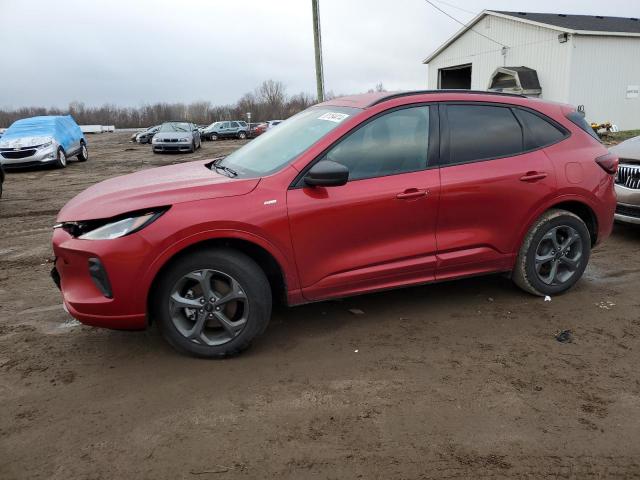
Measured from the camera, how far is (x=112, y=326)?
3338 millimetres

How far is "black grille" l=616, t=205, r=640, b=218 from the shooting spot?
6.05 meters

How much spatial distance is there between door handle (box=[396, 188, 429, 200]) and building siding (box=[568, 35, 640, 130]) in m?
24.2

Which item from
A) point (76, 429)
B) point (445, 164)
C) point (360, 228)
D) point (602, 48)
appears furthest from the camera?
point (602, 48)

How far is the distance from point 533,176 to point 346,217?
65.8 inches

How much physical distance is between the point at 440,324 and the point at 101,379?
2.46 meters

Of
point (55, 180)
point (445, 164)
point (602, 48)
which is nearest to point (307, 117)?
point (445, 164)

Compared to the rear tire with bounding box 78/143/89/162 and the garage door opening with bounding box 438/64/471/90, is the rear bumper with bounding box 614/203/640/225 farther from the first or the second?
the garage door opening with bounding box 438/64/471/90

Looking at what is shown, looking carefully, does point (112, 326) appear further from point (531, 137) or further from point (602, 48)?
point (602, 48)

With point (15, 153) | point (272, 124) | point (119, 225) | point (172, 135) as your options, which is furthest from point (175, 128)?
point (119, 225)

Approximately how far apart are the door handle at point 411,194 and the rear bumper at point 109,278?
178cm

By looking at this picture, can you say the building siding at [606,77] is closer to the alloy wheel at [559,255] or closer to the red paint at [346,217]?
the alloy wheel at [559,255]

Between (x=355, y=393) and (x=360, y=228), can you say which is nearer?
(x=355, y=393)

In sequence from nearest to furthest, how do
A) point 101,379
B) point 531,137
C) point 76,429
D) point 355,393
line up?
point 76,429
point 355,393
point 101,379
point 531,137

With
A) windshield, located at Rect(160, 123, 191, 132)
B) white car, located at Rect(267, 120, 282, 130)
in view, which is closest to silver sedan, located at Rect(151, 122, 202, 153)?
windshield, located at Rect(160, 123, 191, 132)
